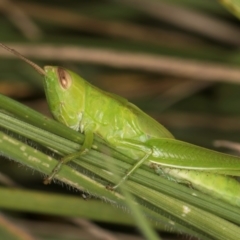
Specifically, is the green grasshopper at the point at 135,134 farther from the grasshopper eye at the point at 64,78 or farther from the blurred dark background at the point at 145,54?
the blurred dark background at the point at 145,54

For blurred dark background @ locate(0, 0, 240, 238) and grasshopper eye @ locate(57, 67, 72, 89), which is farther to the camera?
blurred dark background @ locate(0, 0, 240, 238)

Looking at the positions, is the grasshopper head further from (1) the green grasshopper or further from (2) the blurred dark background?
(2) the blurred dark background

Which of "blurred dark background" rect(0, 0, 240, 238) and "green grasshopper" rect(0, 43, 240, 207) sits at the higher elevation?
"blurred dark background" rect(0, 0, 240, 238)

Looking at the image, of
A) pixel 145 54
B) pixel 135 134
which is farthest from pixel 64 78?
pixel 145 54

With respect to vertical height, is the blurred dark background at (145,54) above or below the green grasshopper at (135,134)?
above

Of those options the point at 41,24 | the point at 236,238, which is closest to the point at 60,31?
the point at 41,24

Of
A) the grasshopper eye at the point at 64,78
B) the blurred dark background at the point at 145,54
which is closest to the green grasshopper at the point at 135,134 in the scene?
the grasshopper eye at the point at 64,78

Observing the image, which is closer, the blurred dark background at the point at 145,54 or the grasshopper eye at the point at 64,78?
the grasshopper eye at the point at 64,78

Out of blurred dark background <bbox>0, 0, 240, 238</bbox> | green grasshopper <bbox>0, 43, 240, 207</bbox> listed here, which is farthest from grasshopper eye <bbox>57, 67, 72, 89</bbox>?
blurred dark background <bbox>0, 0, 240, 238</bbox>
